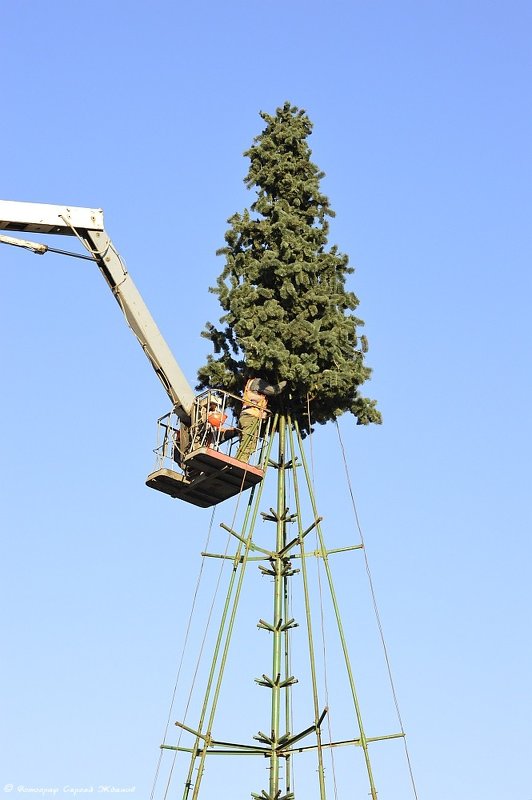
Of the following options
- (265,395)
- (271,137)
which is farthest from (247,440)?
(271,137)

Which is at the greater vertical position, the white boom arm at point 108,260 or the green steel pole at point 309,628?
the white boom arm at point 108,260

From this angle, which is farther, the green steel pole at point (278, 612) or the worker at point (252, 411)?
the worker at point (252, 411)

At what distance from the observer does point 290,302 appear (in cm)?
4238

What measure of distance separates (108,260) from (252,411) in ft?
23.1

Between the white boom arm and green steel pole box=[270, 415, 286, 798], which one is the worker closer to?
green steel pole box=[270, 415, 286, 798]

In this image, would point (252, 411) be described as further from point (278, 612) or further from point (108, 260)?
point (108, 260)

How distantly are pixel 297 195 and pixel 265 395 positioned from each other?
24.2ft

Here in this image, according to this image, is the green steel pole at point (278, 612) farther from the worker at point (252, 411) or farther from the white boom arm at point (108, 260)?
the white boom arm at point (108, 260)

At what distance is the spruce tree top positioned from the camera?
41625 millimetres

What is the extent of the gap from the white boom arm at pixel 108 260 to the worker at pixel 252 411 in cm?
198

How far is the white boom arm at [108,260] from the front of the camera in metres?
42.2

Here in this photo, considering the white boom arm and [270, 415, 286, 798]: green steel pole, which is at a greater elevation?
the white boom arm

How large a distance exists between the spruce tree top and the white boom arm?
122 centimetres

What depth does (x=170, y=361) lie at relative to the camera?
4269cm
